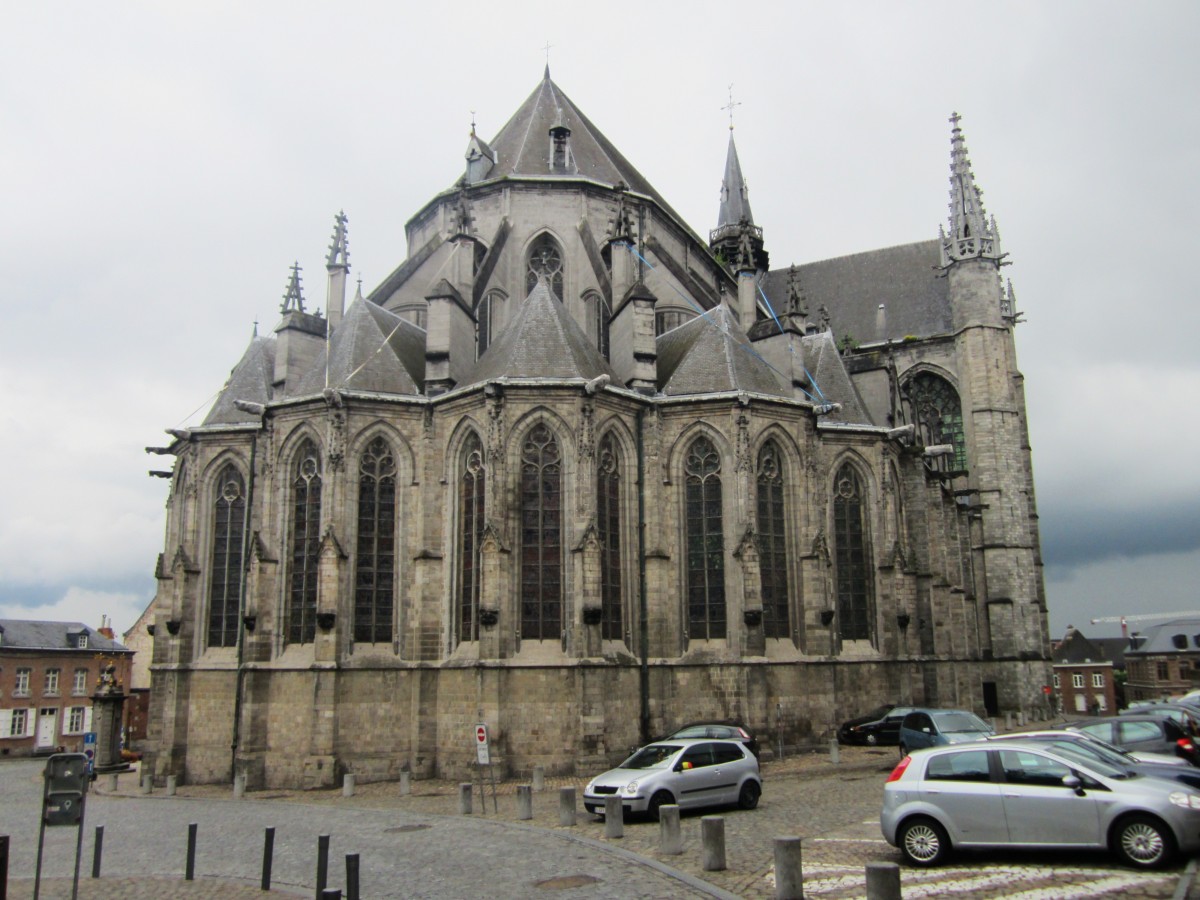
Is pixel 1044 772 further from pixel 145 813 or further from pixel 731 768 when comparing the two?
pixel 145 813

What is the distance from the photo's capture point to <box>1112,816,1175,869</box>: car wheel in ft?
32.4

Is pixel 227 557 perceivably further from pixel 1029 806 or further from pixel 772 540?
pixel 1029 806

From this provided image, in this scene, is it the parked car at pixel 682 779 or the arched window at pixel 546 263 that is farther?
the arched window at pixel 546 263

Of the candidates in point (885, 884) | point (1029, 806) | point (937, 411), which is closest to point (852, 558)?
point (937, 411)

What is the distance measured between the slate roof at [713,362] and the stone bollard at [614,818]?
14.5 metres

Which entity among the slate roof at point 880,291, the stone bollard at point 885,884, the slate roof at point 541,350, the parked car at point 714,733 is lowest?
the stone bollard at point 885,884

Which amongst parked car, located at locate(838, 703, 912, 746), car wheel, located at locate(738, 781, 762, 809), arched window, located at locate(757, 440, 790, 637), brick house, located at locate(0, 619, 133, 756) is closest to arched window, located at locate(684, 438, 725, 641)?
arched window, located at locate(757, 440, 790, 637)

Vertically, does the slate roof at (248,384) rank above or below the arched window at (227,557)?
above

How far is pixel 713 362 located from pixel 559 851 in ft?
54.5

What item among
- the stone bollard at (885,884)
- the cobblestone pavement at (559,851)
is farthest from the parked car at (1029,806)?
the stone bollard at (885,884)

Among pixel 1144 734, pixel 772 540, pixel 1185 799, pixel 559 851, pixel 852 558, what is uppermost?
pixel 772 540

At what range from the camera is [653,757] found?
16156 mm

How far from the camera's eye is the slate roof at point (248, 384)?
2766 centimetres

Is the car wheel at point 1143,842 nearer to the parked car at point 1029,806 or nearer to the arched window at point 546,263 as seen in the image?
the parked car at point 1029,806
